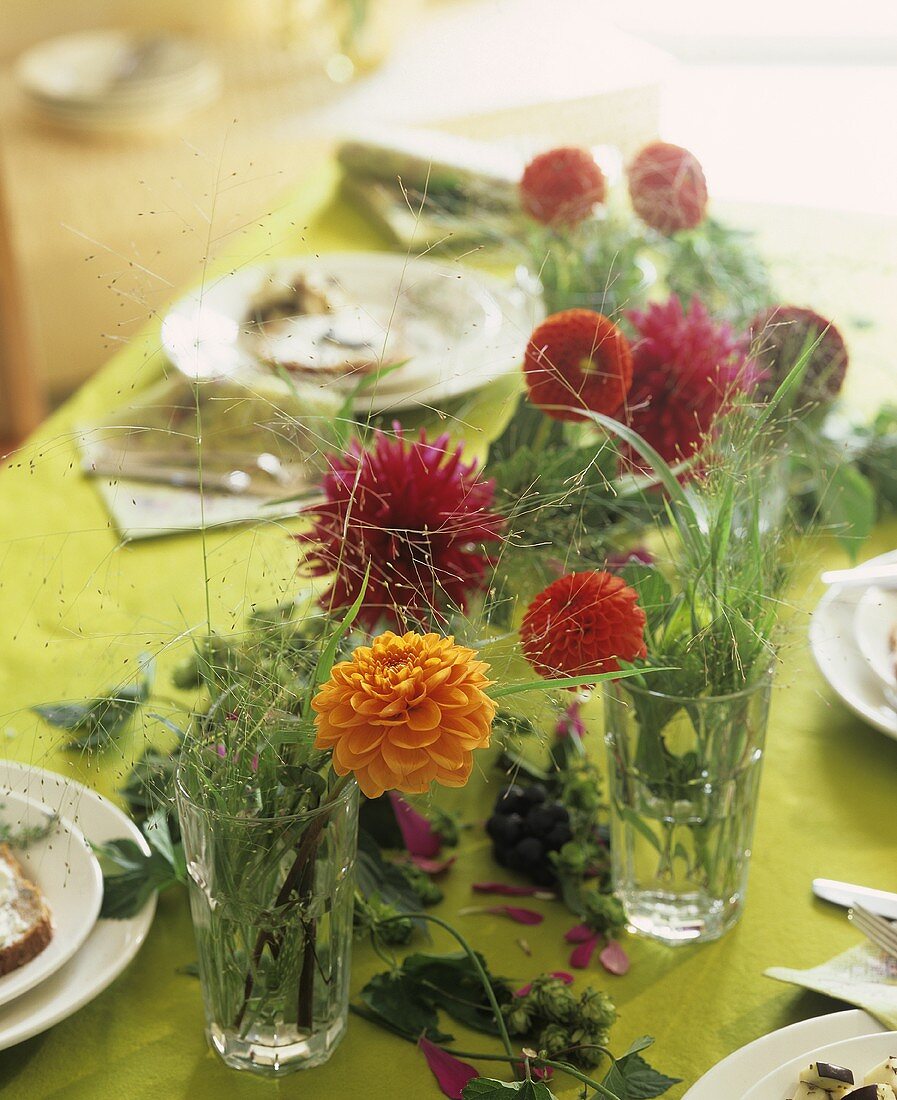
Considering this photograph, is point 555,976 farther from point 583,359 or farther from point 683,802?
point 583,359

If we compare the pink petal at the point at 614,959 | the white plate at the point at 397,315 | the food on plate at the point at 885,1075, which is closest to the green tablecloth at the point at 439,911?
the pink petal at the point at 614,959

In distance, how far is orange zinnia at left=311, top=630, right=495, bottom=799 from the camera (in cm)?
46

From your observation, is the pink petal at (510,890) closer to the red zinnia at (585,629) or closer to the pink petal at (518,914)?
the pink petal at (518,914)

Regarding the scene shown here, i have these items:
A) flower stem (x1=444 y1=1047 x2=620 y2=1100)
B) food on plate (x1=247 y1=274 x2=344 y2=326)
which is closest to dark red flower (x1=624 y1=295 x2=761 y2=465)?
flower stem (x1=444 y1=1047 x2=620 y2=1100)

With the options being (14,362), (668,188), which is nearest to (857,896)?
(668,188)

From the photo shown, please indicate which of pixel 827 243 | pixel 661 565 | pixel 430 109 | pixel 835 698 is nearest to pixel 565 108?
pixel 827 243

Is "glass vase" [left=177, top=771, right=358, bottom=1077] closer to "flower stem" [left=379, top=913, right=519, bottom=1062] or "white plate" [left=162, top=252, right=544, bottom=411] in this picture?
"flower stem" [left=379, top=913, right=519, bottom=1062]

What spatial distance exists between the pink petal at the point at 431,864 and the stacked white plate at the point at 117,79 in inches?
98.4

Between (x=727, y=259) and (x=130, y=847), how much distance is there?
3.17ft

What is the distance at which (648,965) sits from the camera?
26.9 inches

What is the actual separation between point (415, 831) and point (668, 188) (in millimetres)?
657

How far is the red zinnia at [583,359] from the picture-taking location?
704 mm

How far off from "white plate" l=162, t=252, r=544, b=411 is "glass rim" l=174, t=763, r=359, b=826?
598mm

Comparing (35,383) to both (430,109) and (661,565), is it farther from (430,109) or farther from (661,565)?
(661,565)
